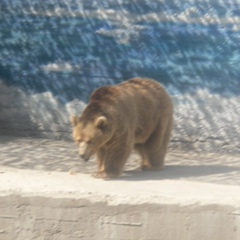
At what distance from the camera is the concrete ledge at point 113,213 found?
6.34 metres

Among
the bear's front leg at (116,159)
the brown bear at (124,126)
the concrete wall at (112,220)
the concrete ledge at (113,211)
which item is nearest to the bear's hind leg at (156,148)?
the brown bear at (124,126)

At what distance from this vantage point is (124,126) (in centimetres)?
753

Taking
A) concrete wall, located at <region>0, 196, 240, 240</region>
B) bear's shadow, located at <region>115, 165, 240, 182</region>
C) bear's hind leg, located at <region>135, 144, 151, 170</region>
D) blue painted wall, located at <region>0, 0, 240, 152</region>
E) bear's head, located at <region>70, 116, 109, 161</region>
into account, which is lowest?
concrete wall, located at <region>0, 196, 240, 240</region>

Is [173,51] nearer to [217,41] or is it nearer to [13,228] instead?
[217,41]

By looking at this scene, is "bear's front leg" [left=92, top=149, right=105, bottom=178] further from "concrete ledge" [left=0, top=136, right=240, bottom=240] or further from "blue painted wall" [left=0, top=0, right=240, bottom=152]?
"blue painted wall" [left=0, top=0, right=240, bottom=152]

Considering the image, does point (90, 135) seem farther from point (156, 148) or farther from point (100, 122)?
point (156, 148)

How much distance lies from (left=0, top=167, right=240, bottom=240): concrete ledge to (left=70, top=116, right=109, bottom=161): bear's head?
741 mm

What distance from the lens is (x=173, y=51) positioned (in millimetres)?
9320

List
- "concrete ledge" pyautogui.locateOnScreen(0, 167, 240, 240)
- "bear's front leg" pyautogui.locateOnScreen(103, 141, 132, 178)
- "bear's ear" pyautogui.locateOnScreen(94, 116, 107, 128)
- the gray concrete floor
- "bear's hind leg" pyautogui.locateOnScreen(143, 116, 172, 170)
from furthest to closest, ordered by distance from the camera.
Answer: "bear's hind leg" pyautogui.locateOnScreen(143, 116, 172, 170) < the gray concrete floor < "bear's front leg" pyautogui.locateOnScreen(103, 141, 132, 178) < "bear's ear" pyautogui.locateOnScreen(94, 116, 107, 128) < "concrete ledge" pyautogui.locateOnScreen(0, 167, 240, 240)

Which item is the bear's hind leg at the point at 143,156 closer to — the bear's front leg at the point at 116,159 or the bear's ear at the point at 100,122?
the bear's front leg at the point at 116,159

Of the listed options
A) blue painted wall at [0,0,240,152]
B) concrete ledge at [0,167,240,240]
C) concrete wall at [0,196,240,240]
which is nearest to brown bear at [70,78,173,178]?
concrete ledge at [0,167,240,240]

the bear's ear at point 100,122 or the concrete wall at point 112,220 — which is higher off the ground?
the bear's ear at point 100,122

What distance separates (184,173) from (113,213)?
1612 mm

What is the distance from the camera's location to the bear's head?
7281 millimetres
